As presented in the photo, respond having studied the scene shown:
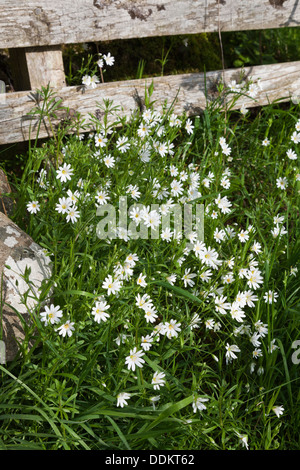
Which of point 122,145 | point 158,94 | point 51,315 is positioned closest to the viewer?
point 51,315

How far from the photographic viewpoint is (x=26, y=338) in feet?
6.97

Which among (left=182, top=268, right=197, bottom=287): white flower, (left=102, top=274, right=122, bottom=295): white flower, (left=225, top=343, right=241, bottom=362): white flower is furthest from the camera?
(left=182, top=268, right=197, bottom=287): white flower

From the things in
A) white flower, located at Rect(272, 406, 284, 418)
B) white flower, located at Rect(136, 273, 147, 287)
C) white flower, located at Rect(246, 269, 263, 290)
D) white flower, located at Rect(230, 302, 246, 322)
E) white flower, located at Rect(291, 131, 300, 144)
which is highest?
white flower, located at Rect(291, 131, 300, 144)

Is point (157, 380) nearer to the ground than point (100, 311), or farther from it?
nearer to the ground

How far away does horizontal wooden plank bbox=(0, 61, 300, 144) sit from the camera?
10.6 ft

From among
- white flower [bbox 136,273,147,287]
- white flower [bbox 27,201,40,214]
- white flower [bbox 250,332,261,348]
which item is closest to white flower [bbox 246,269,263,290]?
white flower [bbox 250,332,261,348]

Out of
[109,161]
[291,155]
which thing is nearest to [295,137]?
[291,155]

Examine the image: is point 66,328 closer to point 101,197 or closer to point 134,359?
point 134,359

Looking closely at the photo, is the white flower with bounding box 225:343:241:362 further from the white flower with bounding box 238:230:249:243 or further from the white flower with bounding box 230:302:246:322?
the white flower with bounding box 238:230:249:243

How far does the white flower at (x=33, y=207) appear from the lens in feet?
8.68

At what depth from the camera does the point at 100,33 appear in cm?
342

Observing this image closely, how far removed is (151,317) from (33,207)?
0.86 m

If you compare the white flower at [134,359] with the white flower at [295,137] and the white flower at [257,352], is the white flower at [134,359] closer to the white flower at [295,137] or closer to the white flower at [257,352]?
the white flower at [257,352]

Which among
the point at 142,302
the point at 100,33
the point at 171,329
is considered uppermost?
the point at 100,33
